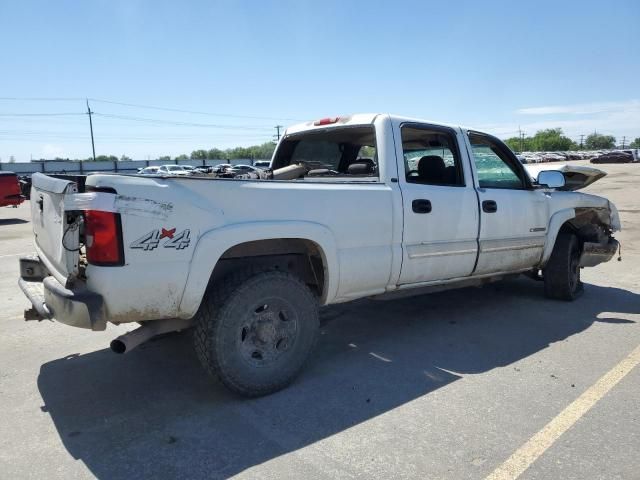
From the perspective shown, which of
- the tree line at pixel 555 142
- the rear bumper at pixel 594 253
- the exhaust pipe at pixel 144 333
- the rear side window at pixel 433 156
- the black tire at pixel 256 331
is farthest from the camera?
the tree line at pixel 555 142

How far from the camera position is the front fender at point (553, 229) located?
552cm

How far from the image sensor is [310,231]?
3.47m

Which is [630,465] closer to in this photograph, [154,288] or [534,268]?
[154,288]

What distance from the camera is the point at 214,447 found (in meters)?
2.82

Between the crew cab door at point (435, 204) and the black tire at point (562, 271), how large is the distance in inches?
64.5

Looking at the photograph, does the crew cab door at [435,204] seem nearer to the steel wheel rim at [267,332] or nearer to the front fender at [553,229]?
the steel wheel rim at [267,332]

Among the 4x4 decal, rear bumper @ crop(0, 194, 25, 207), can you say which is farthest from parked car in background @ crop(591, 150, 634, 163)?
the 4x4 decal

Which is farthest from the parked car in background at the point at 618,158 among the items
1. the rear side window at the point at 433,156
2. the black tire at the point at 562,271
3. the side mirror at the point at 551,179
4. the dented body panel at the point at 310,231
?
the rear side window at the point at 433,156

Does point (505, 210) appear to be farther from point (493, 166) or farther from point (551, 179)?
point (551, 179)

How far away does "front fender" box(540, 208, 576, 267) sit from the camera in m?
5.52

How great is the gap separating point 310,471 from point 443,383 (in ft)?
4.67

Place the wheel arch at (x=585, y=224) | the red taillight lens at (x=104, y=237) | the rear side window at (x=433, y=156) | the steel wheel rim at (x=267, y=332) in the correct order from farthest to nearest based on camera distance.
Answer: the wheel arch at (x=585, y=224) → the rear side window at (x=433, y=156) → the steel wheel rim at (x=267, y=332) → the red taillight lens at (x=104, y=237)

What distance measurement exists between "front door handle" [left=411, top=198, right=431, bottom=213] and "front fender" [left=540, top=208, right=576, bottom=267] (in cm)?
204

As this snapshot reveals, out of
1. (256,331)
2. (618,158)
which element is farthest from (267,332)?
(618,158)
